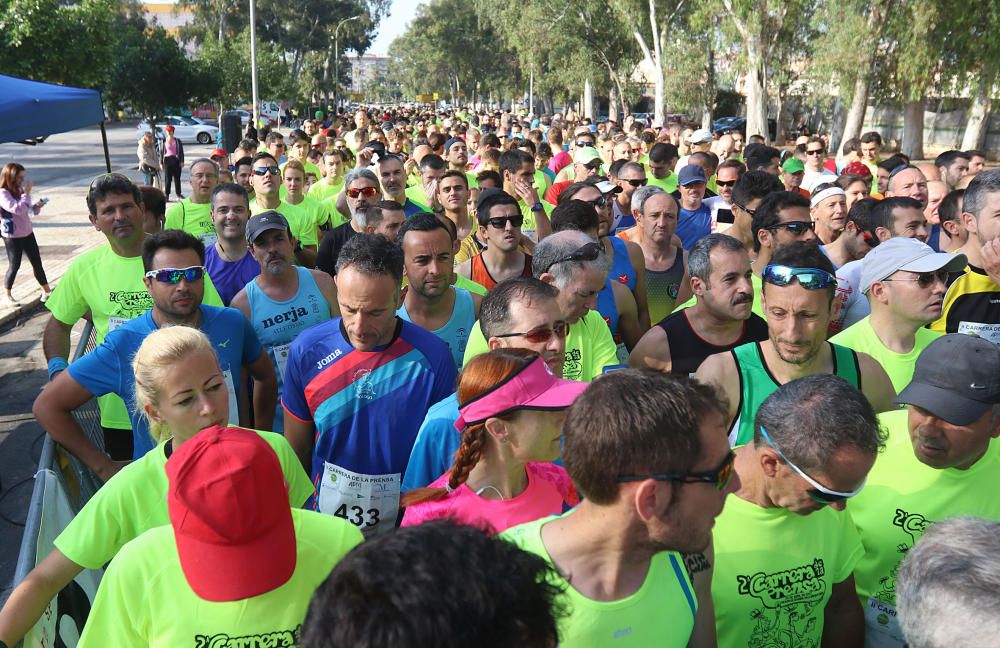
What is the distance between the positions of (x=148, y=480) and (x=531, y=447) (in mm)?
1262

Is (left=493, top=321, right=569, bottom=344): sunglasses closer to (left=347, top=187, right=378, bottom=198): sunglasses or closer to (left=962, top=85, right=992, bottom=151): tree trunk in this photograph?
(left=347, top=187, right=378, bottom=198): sunglasses

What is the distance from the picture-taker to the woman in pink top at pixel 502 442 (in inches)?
103

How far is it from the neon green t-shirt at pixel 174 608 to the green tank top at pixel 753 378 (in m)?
1.90

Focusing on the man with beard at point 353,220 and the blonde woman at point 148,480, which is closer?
the blonde woman at point 148,480

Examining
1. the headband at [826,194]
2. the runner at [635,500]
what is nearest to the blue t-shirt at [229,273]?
Answer: the runner at [635,500]

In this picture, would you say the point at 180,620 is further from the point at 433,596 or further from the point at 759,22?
the point at 759,22

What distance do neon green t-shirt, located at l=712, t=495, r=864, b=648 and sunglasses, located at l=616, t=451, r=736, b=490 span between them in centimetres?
64

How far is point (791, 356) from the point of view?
3.45 meters

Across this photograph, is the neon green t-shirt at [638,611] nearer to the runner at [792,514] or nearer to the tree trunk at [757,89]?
the runner at [792,514]

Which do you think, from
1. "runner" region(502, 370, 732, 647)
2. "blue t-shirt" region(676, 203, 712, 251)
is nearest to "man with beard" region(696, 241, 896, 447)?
"runner" region(502, 370, 732, 647)

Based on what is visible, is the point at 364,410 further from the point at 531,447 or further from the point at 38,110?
the point at 38,110

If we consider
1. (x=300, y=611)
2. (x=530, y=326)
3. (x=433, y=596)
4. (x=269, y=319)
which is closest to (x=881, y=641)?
(x=530, y=326)

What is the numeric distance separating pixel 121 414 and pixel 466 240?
Result: 287 centimetres

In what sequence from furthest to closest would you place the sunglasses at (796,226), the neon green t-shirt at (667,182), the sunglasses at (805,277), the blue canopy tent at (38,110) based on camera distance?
the neon green t-shirt at (667,182) < the blue canopy tent at (38,110) < the sunglasses at (796,226) < the sunglasses at (805,277)
